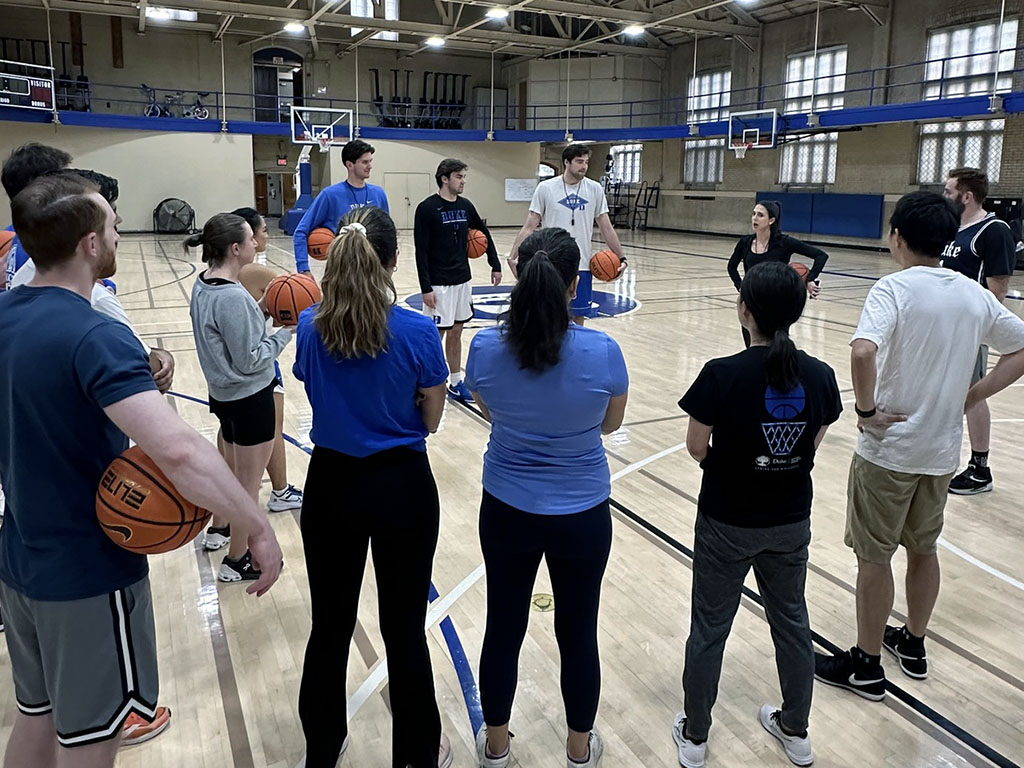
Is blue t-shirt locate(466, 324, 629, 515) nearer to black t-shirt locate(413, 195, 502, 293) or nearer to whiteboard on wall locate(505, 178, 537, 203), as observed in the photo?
black t-shirt locate(413, 195, 502, 293)

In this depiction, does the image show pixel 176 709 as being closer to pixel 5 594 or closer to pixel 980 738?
pixel 5 594

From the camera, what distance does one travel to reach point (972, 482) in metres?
5.11

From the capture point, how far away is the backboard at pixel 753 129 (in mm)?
21359

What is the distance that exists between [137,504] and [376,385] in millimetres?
756

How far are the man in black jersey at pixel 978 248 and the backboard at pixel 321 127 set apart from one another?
785 inches

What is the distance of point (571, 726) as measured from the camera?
2557mm

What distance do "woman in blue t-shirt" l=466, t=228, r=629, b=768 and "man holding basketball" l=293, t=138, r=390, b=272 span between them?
3742mm

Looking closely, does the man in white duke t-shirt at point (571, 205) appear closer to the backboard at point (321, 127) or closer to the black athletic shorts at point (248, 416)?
the black athletic shorts at point (248, 416)

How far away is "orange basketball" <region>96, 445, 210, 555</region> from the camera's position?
5.66 feet

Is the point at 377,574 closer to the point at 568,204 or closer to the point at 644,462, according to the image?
the point at 644,462

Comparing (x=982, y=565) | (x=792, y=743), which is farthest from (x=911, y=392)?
(x=982, y=565)

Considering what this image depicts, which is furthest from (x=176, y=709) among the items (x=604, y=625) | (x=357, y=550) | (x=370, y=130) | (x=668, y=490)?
(x=370, y=130)

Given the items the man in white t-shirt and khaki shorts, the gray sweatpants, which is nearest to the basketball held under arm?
the gray sweatpants

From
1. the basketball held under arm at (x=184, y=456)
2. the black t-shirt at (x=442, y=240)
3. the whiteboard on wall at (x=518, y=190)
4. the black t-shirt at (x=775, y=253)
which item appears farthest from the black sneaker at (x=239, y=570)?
the whiteboard on wall at (x=518, y=190)
